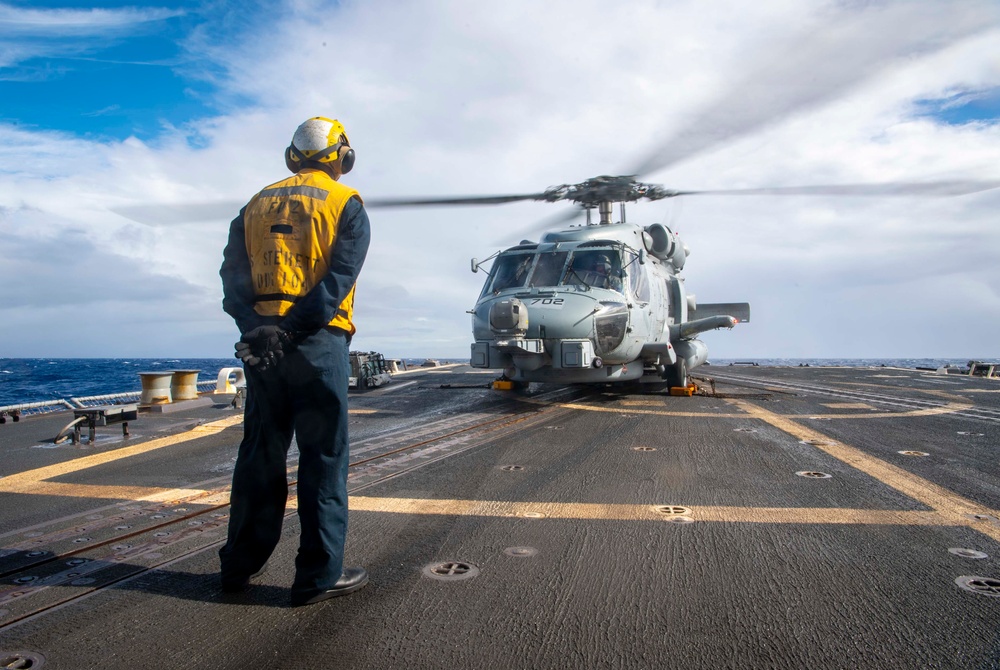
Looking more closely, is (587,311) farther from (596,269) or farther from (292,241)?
(292,241)

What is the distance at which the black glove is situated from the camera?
8.14 feet

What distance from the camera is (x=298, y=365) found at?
2594mm

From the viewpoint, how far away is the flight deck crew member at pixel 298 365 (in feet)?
8.31

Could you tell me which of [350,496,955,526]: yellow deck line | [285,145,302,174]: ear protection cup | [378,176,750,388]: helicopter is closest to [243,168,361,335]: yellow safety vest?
[285,145,302,174]: ear protection cup

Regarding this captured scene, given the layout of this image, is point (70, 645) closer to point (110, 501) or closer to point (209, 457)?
point (110, 501)

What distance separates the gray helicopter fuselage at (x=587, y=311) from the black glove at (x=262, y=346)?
662 cm

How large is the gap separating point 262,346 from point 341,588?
42.0 inches

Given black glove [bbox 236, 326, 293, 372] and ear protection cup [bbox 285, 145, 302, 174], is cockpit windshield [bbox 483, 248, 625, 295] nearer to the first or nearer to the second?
ear protection cup [bbox 285, 145, 302, 174]

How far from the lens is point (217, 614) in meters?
2.39

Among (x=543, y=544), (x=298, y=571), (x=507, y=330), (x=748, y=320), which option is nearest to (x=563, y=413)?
(x=507, y=330)

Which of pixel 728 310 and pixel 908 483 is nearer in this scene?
pixel 908 483

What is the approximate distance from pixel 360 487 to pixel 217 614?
2059 mm

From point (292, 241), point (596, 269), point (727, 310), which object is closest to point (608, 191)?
point (596, 269)

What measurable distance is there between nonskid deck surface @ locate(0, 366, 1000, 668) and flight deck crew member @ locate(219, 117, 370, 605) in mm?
220
